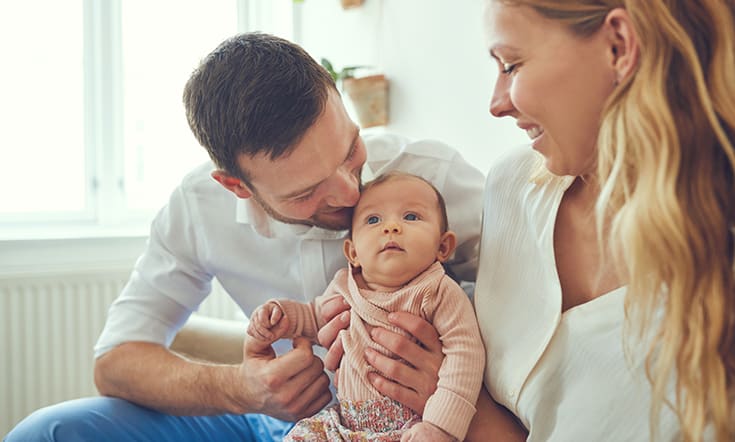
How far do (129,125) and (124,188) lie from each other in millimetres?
325

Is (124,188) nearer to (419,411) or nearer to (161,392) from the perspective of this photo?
(161,392)

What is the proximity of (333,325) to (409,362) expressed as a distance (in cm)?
18

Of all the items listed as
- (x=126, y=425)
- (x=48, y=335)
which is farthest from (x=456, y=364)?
(x=48, y=335)

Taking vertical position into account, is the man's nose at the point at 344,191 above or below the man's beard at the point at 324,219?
above

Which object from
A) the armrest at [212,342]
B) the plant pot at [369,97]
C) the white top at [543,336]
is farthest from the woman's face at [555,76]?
the plant pot at [369,97]

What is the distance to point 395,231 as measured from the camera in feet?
4.32

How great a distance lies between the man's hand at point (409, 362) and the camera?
1221 millimetres

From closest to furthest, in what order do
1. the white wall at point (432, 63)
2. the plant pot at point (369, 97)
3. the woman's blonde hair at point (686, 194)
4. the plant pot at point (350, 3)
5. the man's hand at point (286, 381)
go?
1. the woman's blonde hair at point (686, 194)
2. the man's hand at point (286, 381)
3. the white wall at point (432, 63)
4. the plant pot at point (369, 97)
5. the plant pot at point (350, 3)

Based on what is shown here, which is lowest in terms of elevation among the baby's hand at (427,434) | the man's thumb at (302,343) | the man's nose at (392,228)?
the baby's hand at (427,434)

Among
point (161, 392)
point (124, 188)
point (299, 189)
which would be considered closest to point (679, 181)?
point (299, 189)

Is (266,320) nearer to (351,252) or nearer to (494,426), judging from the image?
(351,252)

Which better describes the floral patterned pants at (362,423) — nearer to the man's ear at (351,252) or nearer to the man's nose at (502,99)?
the man's ear at (351,252)

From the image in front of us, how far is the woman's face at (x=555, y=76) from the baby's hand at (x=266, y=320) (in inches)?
24.8

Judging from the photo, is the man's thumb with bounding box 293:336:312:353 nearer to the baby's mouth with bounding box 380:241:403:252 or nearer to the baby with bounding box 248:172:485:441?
the baby with bounding box 248:172:485:441
